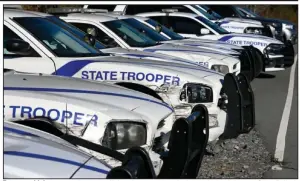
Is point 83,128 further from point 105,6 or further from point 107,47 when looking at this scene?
point 105,6

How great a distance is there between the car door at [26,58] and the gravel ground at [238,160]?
194cm

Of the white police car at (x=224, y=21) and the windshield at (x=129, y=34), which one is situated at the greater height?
the windshield at (x=129, y=34)

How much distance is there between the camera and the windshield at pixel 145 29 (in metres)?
10.1

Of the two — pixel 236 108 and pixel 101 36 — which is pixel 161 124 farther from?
pixel 101 36

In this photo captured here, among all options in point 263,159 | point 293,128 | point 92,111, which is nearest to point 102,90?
point 92,111

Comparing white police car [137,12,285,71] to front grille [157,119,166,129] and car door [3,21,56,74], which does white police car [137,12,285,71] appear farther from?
front grille [157,119,166,129]

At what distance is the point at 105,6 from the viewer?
51.8 ft

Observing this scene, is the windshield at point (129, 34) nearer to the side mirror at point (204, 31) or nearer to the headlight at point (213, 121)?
the headlight at point (213, 121)

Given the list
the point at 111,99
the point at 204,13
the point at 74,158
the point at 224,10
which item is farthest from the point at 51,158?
the point at 224,10

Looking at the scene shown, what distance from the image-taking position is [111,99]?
183 inches

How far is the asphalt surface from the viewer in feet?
20.3

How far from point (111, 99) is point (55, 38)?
197 cm

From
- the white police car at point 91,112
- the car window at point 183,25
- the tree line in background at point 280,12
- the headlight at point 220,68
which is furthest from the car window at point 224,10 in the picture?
the white police car at point 91,112

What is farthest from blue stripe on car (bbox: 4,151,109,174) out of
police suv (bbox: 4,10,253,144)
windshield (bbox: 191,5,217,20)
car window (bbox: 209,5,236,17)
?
car window (bbox: 209,5,236,17)
